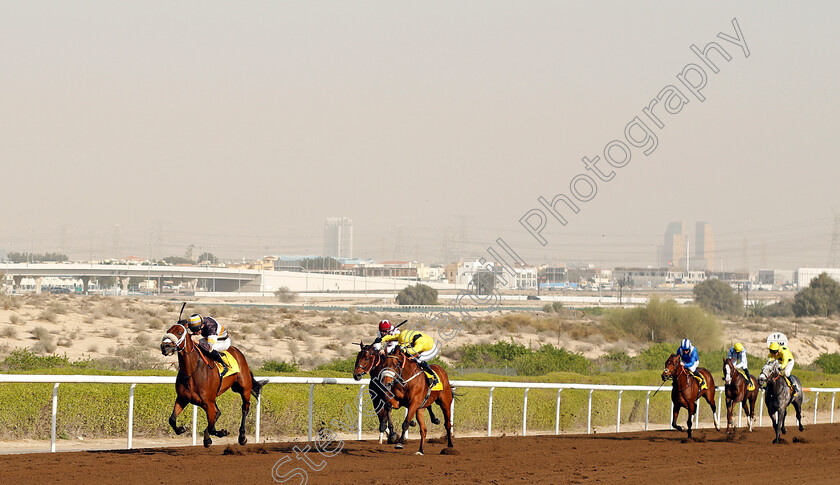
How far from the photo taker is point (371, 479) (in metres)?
8.68

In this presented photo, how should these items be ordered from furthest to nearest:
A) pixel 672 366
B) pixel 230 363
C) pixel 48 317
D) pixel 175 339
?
pixel 48 317, pixel 672 366, pixel 230 363, pixel 175 339

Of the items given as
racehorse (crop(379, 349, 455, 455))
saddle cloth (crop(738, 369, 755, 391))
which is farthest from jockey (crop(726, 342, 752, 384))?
racehorse (crop(379, 349, 455, 455))

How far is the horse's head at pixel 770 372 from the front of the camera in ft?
49.0

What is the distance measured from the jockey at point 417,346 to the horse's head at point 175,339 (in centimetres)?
245

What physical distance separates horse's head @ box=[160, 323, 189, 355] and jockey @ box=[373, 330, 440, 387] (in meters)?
2.45

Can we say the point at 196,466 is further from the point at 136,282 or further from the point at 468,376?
the point at 136,282

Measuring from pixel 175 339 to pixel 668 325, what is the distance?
36673 millimetres

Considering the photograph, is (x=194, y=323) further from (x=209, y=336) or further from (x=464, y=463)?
(x=464, y=463)

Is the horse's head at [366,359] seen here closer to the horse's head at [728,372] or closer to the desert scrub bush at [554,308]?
the horse's head at [728,372]

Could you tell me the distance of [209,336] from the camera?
991 cm

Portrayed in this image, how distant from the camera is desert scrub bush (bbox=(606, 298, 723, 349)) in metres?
42.6

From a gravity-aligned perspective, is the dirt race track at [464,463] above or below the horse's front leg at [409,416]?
below

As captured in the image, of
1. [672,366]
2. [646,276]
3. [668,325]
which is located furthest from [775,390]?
[646,276]

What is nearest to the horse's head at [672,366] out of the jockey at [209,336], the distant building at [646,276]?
the jockey at [209,336]
